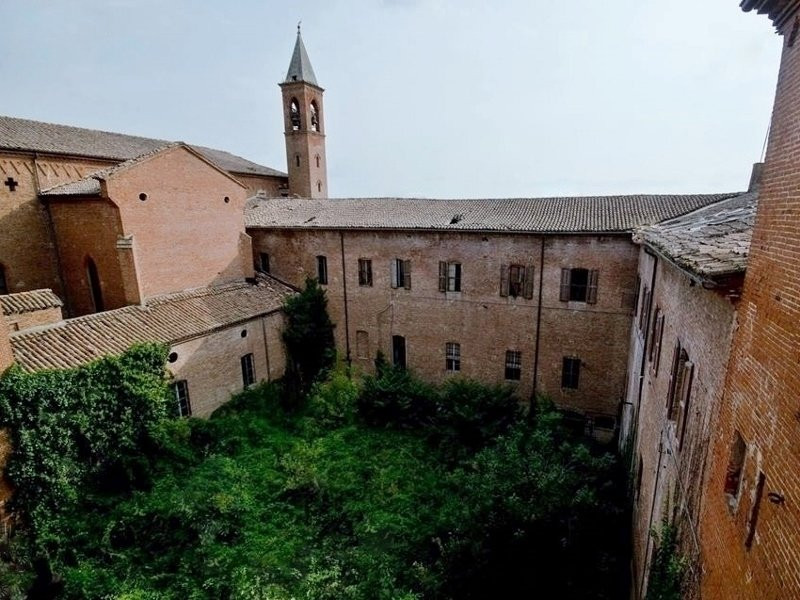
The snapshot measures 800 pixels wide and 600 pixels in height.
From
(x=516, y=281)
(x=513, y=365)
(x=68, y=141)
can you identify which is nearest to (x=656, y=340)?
(x=516, y=281)

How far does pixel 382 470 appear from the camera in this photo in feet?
47.6

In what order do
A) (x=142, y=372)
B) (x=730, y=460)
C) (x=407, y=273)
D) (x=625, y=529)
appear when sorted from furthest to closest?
1. (x=407, y=273)
2. (x=142, y=372)
3. (x=625, y=529)
4. (x=730, y=460)

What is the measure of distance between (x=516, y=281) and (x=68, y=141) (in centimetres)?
2036

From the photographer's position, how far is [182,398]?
15.6 meters

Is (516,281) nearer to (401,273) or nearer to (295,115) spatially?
(401,273)

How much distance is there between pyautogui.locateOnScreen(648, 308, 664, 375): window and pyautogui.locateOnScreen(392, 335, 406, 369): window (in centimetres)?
1099

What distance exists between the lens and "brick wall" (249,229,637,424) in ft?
52.5

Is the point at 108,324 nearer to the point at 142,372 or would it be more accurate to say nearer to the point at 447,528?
the point at 142,372

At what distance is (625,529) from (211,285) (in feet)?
56.8

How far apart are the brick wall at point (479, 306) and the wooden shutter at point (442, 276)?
0.18m

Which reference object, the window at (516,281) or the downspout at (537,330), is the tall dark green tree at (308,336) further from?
the downspout at (537,330)

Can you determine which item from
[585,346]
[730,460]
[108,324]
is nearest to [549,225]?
[585,346]

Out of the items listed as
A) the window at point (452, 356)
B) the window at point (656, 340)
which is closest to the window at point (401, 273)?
the window at point (452, 356)

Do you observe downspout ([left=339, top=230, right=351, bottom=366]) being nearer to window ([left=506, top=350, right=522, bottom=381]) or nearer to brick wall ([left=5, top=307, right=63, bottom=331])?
window ([left=506, top=350, right=522, bottom=381])
